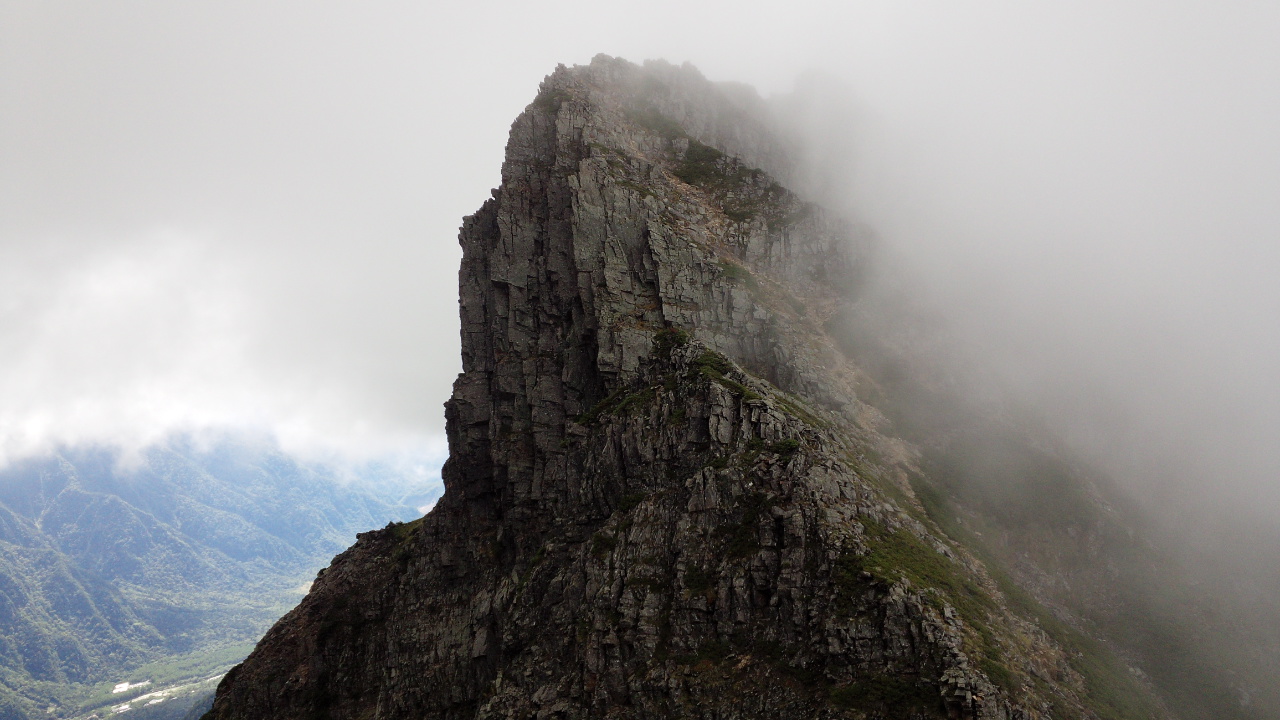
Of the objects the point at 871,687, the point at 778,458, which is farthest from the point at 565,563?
the point at 871,687

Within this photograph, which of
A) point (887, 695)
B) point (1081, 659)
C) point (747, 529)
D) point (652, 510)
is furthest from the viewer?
point (652, 510)

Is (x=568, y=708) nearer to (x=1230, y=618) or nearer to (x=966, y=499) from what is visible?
(x=966, y=499)

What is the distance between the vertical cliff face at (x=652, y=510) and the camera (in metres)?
42.0

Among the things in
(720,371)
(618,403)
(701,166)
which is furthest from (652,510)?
(701,166)

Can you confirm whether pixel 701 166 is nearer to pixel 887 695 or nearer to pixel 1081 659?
pixel 1081 659

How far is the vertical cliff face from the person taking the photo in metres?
42.0

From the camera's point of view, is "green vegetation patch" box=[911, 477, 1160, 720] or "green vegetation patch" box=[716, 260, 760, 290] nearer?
"green vegetation patch" box=[911, 477, 1160, 720]

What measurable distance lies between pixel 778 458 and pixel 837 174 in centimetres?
8031

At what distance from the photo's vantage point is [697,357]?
206 ft

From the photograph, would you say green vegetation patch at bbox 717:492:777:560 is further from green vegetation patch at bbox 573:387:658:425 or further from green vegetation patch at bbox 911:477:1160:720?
green vegetation patch at bbox 911:477:1160:720

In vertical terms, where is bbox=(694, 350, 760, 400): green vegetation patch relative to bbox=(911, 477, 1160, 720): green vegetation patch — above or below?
above

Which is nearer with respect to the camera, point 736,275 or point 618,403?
point 618,403

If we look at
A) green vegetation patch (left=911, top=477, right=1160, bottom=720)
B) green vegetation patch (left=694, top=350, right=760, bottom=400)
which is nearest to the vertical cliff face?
green vegetation patch (left=694, top=350, right=760, bottom=400)

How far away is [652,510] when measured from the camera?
53688 mm
